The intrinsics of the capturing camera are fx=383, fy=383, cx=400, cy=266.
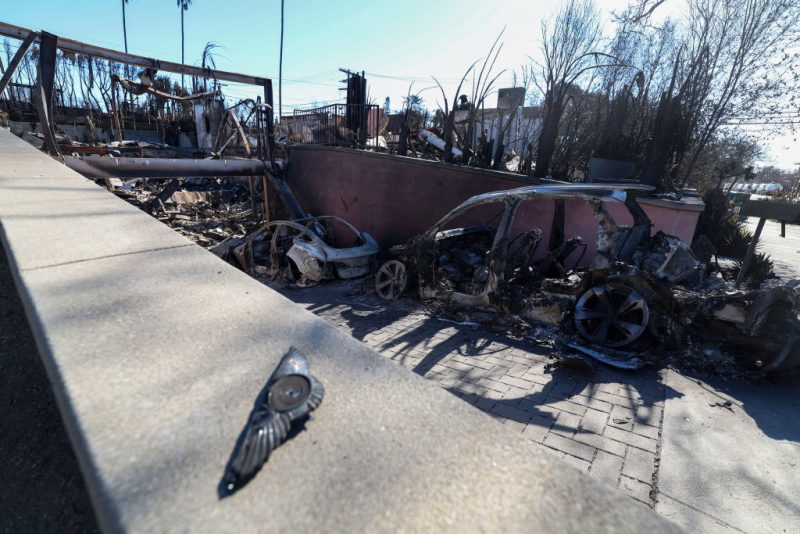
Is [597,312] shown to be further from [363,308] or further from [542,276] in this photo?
[363,308]

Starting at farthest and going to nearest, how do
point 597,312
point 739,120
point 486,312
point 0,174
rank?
1. point 739,120
2. point 486,312
3. point 597,312
4. point 0,174

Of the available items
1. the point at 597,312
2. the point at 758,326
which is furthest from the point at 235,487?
the point at 758,326

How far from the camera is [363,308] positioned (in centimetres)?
703

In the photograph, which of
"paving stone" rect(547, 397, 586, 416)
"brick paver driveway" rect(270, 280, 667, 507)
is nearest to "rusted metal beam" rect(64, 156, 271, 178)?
"brick paver driveway" rect(270, 280, 667, 507)

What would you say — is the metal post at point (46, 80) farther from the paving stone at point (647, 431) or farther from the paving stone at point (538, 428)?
the paving stone at point (647, 431)

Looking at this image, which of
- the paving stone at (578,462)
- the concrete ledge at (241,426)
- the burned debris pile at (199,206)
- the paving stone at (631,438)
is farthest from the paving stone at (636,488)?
the burned debris pile at (199,206)

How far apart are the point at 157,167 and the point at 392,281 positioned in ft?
21.2

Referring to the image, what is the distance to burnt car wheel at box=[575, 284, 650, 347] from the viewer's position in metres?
4.50

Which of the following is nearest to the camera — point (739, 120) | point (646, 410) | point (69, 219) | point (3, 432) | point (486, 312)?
point (3, 432)

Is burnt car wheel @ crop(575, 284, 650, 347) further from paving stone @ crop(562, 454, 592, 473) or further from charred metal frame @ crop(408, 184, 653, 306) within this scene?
paving stone @ crop(562, 454, 592, 473)

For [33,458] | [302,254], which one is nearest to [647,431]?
[33,458]

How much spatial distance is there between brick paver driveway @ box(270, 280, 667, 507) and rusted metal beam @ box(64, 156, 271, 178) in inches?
239

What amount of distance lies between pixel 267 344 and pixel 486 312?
4.92 m

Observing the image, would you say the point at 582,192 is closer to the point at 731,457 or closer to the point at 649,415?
the point at 649,415
